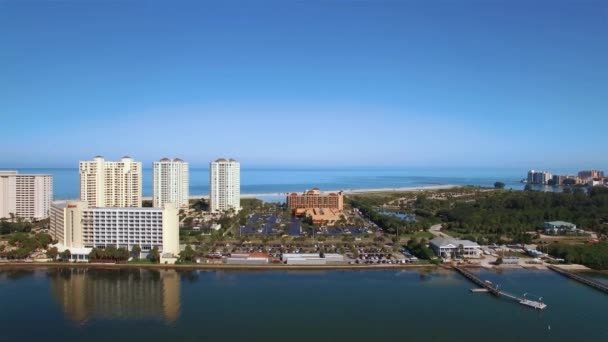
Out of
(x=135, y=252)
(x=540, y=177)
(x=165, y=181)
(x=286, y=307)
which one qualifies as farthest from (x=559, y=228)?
(x=540, y=177)

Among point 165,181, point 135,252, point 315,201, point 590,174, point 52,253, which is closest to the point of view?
point 52,253

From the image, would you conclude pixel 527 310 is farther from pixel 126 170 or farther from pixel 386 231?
pixel 126 170

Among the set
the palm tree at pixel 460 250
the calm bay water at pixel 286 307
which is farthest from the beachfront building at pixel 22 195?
the palm tree at pixel 460 250

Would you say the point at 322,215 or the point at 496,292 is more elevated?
the point at 322,215

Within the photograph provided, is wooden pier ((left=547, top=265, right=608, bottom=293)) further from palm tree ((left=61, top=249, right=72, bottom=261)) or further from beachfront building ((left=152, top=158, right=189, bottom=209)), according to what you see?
beachfront building ((left=152, top=158, right=189, bottom=209))

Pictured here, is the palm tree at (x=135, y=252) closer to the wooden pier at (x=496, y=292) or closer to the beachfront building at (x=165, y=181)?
the wooden pier at (x=496, y=292)

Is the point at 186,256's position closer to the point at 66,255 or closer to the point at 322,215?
the point at 66,255
